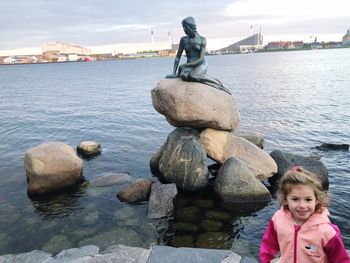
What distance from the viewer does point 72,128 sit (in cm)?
2448

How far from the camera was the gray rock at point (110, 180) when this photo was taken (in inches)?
512

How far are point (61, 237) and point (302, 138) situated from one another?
49.2 feet

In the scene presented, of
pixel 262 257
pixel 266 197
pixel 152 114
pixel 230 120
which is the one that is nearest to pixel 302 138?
pixel 230 120

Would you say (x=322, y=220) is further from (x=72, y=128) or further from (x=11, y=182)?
(x=72, y=128)

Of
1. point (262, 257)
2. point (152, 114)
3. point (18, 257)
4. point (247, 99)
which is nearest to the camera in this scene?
point (262, 257)

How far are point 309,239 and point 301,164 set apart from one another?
389 inches

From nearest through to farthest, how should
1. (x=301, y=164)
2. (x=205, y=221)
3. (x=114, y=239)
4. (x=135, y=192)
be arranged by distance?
(x=114, y=239), (x=205, y=221), (x=135, y=192), (x=301, y=164)

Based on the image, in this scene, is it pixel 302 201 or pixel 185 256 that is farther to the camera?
pixel 185 256

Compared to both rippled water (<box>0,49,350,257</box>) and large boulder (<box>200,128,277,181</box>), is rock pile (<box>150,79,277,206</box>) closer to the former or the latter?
large boulder (<box>200,128,277,181</box>)

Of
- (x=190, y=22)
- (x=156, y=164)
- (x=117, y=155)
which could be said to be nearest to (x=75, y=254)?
(x=156, y=164)

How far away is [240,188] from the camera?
1138 cm

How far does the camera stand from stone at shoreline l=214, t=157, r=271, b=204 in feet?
37.2

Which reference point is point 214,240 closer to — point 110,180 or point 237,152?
point 237,152

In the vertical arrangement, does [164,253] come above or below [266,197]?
above
